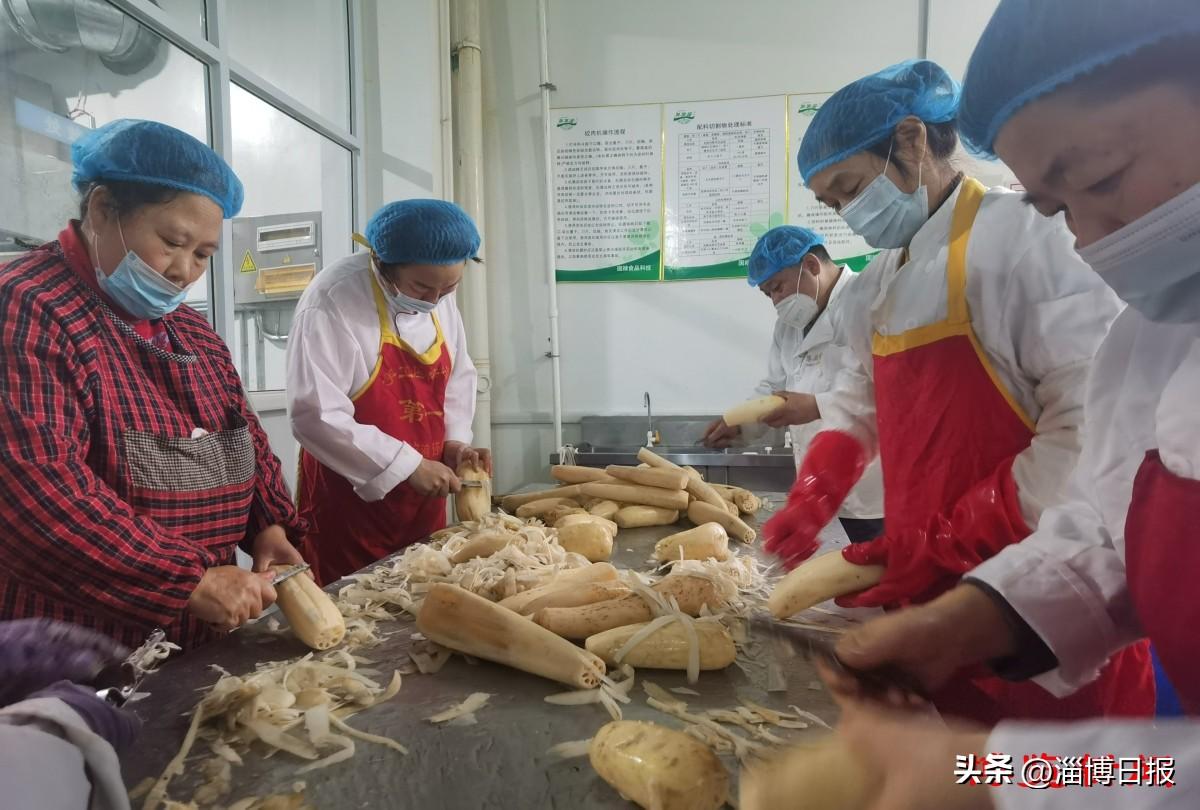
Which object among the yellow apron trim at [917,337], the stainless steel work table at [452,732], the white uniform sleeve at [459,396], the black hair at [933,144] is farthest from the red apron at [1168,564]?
the white uniform sleeve at [459,396]

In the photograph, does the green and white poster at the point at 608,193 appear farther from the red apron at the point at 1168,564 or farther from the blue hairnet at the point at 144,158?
the red apron at the point at 1168,564

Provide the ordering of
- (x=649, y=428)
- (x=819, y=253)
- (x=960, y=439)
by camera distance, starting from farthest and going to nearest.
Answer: (x=649, y=428), (x=819, y=253), (x=960, y=439)

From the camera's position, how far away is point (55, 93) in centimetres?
255

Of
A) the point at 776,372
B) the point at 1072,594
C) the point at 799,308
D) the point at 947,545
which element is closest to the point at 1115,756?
the point at 1072,594

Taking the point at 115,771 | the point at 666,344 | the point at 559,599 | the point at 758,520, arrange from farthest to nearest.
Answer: the point at 666,344 < the point at 758,520 < the point at 559,599 < the point at 115,771

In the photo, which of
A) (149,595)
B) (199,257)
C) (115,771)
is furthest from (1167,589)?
(199,257)

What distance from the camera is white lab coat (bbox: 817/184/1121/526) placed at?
1283mm

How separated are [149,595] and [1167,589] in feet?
5.81

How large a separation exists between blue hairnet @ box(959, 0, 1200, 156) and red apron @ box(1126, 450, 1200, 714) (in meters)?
0.52

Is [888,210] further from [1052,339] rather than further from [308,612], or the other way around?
[308,612]

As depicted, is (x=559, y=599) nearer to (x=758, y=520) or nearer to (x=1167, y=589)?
(x=1167, y=589)

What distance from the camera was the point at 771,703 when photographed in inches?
46.6

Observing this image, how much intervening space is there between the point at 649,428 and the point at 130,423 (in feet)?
11.9

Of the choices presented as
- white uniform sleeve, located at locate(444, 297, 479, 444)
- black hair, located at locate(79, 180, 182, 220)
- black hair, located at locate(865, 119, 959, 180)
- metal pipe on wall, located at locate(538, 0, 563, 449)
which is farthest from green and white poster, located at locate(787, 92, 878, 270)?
black hair, located at locate(79, 180, 182, 220)
